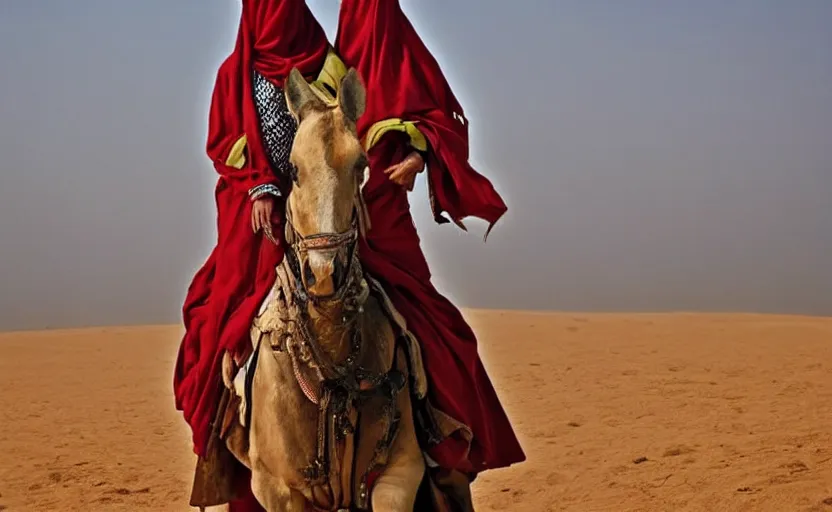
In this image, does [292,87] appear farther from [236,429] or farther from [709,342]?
[709,342]

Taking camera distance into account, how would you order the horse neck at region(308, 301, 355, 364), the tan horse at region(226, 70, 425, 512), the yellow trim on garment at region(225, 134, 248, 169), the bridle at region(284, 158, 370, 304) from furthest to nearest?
the yellow trim on garment at region(225, 134, 248, 169)
the horse neck at region(308, 301, 355, 364)
the tan horse at region(226, 70, 425, 512)
the bridle at region(284, 158, 370, 304)

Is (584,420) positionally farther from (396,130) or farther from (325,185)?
(325,185)

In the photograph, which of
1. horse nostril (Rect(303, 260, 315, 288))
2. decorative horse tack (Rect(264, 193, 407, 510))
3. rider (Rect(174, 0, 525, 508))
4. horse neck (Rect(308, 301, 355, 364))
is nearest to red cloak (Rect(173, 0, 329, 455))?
rider (Rect(174, 0, 525, 508))

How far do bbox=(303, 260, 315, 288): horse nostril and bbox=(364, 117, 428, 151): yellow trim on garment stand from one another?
1067 millimetres

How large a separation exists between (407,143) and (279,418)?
1335 mm

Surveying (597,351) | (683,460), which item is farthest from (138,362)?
(683,460)

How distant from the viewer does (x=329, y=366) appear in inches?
168

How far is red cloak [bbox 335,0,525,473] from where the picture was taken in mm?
4844

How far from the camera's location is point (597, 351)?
73.5ft

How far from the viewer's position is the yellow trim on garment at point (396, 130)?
15.7 ft

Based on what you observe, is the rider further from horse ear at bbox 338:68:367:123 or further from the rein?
horse ear at bbox 338:68:367:123

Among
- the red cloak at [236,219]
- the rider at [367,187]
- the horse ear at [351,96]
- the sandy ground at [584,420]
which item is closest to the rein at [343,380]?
the horse ear at [351,96]

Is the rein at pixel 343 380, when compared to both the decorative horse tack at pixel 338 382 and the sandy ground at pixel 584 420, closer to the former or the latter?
the decorative horse tack at pixel 338 382

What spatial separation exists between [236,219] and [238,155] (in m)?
0.30
